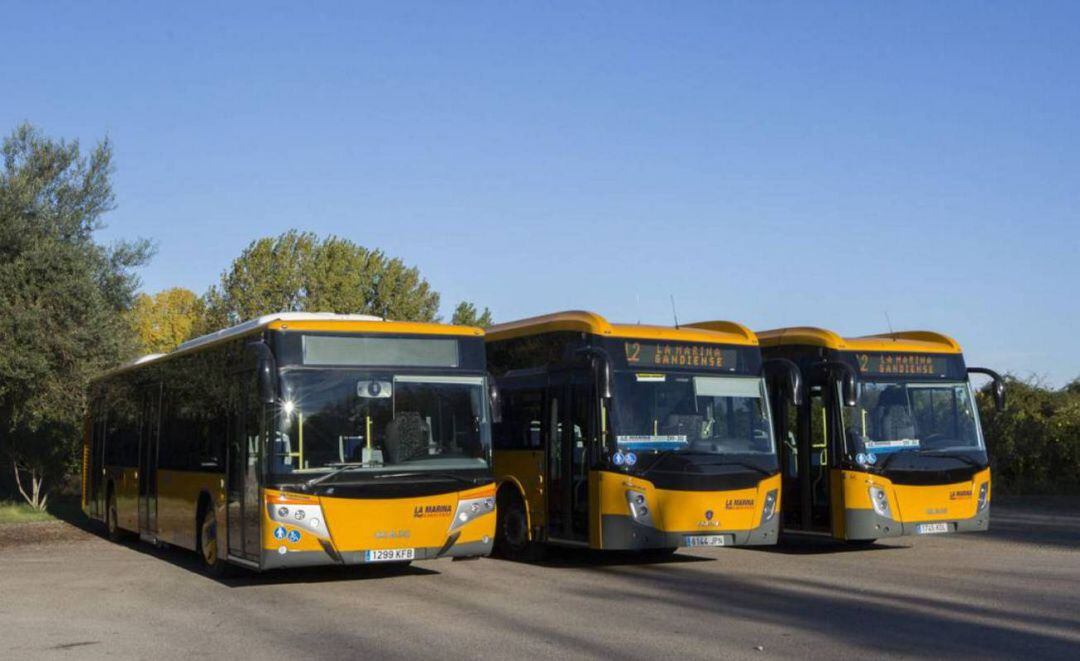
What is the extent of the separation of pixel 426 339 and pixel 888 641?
6.37 meters

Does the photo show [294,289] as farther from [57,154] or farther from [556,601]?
[556,601]

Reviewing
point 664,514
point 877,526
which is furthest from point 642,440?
point 877,526

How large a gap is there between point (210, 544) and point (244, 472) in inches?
84.6

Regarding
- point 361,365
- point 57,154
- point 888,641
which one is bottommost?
point 888,641

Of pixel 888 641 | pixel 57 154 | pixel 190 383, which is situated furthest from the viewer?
pixel 57 154

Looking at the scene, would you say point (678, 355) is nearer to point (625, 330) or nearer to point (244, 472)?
point (625, 330)

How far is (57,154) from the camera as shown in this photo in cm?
3116

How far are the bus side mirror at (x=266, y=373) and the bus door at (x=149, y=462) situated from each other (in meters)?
5.75

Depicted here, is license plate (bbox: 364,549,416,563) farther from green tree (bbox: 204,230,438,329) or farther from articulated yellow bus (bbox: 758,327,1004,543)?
green tree (bbox: 204,230,438,329)

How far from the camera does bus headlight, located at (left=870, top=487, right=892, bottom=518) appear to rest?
17250 mm

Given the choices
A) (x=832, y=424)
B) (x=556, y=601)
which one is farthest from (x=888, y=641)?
(x=832, y=424)

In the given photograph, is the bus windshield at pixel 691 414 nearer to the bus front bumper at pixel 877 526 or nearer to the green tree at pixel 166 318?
the bus front bumper at pixel 877 526

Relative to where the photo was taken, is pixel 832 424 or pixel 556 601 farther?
pixel 832 424

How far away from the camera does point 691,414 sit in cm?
1638
